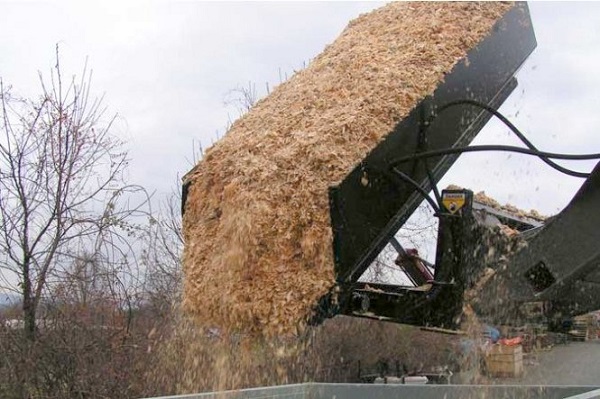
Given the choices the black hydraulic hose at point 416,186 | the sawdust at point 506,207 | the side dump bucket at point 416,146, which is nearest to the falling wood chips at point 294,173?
the side dump bucket at point 416,146

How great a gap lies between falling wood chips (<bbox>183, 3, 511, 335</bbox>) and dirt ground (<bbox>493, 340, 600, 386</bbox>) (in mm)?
5189

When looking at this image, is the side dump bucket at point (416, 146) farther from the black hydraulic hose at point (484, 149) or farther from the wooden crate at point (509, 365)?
the wooden crate at point (509, 365)

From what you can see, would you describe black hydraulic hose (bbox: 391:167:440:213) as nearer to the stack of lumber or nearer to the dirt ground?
the dirt ground

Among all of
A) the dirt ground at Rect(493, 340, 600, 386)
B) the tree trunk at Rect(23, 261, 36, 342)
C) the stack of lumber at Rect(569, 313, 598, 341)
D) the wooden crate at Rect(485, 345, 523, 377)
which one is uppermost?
the tree trunk at Rect(23, 261, 36, 342)

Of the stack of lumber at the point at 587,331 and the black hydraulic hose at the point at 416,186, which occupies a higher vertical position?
the black hydraulic hose at the point at 416,186

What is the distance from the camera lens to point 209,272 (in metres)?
3.10

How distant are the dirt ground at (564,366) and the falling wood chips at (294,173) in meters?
5.19

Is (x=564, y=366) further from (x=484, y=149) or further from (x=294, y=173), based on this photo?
(x=294, y=173)

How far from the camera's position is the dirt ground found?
887 cm

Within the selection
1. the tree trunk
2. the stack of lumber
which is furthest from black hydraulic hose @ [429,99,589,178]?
the stack of lumber

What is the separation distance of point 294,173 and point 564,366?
8514mm

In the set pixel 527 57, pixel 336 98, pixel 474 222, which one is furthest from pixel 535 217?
pixel 336 98

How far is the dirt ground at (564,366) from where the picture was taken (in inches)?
349

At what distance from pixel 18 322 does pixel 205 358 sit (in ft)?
8.74
